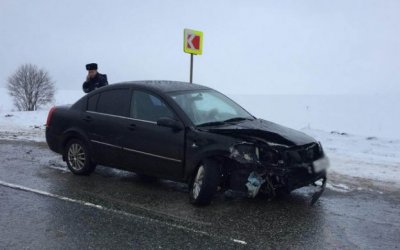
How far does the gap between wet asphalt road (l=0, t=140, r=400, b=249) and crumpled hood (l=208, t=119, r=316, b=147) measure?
0.93 metres

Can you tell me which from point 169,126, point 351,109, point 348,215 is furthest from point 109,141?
point 351,109

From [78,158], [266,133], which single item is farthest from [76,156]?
[266,133]

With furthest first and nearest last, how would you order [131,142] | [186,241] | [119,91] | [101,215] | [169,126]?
[119,91] → [131,142] → [169,126] → [101,215] → [186,241]

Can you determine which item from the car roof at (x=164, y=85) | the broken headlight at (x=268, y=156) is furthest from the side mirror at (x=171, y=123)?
the broken headlight at (x=268, y=156)

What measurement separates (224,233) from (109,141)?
2.89 m

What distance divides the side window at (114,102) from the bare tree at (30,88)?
73473 millimetres

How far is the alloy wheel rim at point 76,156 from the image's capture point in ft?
24.9

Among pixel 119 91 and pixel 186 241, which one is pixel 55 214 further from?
pixel 119 91

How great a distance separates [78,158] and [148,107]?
1.79 metres

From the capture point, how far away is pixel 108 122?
717 centimetres

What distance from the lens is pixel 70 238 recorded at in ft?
15.8

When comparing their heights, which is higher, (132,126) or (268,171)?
(132,126)

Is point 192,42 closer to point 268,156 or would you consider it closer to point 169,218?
point 268,156

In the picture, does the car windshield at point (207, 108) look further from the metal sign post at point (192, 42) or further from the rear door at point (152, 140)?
the metal sign post at point (192, 42)
